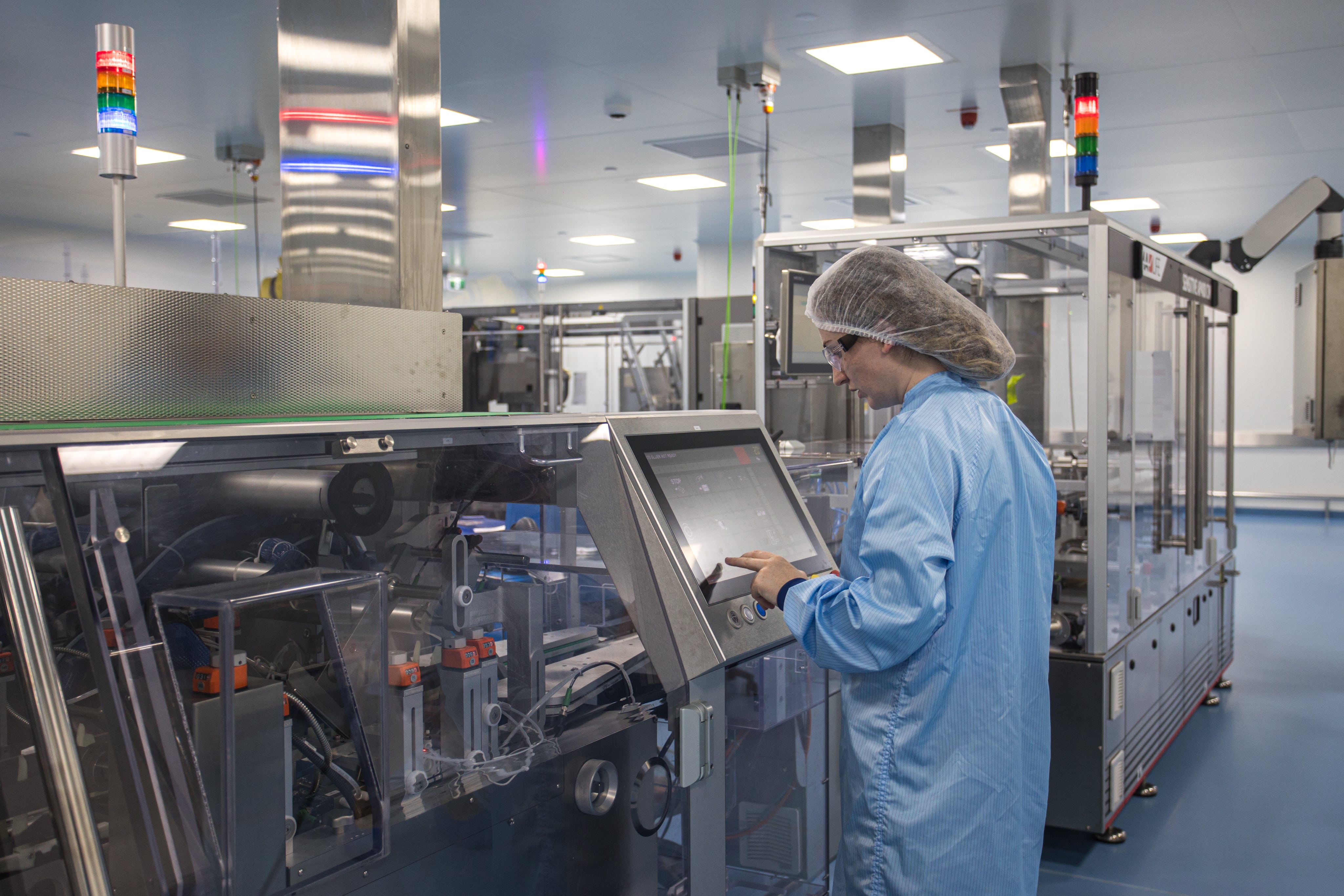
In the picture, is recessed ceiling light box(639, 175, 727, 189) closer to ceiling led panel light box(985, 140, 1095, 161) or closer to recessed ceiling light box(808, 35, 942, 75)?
ceiling led panel light box(985, 140, 1095, 161)

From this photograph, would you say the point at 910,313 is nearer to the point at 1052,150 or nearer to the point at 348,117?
the point at 348,117

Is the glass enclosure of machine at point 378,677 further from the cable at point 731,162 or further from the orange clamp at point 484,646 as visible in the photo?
the cable at point 731,162

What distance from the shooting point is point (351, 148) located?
1.83m

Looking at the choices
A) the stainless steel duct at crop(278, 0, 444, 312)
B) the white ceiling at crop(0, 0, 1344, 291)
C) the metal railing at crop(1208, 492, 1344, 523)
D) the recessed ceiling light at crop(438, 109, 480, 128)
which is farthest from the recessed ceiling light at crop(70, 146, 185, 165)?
the metal railing at crop(1208, 492, 1344, 523)

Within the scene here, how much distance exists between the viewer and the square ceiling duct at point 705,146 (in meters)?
6.08

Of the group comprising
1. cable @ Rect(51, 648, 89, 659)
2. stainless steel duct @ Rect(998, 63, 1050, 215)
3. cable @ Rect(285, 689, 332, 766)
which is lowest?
cable @ Rect(285, 689, 332, 766)

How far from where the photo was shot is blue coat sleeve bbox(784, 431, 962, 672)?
1343 millimetres

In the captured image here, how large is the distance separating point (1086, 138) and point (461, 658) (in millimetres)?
2559

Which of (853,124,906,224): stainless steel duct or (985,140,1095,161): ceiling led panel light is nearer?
(853,124,906,224): stainless steel duct

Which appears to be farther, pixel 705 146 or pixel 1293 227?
pixel 705 146

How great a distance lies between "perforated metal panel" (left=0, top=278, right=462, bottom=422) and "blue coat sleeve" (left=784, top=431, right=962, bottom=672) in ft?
2.36

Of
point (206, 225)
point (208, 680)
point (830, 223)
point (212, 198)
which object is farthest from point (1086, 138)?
point (206, 225)

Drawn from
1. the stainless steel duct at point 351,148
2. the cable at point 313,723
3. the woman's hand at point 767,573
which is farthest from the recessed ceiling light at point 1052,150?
the cable at point 313,723

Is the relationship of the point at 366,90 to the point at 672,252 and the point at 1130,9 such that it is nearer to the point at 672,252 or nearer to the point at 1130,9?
the point at 1130,9
